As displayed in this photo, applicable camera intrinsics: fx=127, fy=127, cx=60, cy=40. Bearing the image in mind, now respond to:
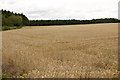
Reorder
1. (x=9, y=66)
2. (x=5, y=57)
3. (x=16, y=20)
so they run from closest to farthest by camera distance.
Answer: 1. (x=9, y=66)
2. (x=5, y=57)
3. (x=16, y=20)

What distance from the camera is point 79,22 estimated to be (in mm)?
102750

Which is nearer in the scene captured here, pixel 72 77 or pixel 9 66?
pixel 72 77

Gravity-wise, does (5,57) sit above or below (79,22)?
below

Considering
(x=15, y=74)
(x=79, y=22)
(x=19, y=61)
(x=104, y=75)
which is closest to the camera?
(x=104, y=75)

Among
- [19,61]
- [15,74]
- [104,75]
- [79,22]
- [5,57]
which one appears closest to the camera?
[104,75]

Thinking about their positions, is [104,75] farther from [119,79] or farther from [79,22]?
[79,22]

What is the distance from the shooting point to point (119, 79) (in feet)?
14.0

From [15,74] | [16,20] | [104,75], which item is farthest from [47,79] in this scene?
[16,20]

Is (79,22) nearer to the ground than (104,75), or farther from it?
farther from it

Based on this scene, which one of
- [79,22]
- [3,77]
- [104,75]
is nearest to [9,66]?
[3,77]

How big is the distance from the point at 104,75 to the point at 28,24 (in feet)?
342

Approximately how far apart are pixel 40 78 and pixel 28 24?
104 m

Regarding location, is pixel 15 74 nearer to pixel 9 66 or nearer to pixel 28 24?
pixel 9 66

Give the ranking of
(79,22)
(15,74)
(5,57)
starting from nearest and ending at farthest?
(15,74), (5,57), (79,22)
